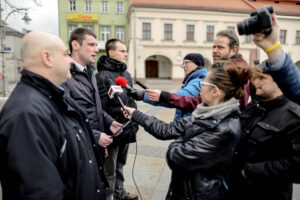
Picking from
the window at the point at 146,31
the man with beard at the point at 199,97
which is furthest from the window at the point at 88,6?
the man with beard at the point at 199,97

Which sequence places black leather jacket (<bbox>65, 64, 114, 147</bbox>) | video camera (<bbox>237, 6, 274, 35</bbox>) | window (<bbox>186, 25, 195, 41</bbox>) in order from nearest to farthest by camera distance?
video camera (<bbox>237, 6, 274, 35</bbox>), black leather jacket (<bbox>65, 64, 114, 147</bbox>), window (<bbox>186, 25, 195, 41</bbox>)

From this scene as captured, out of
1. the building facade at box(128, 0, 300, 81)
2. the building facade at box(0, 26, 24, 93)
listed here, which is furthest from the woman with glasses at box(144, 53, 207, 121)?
the building facade at box(0, 26, 24, 93)

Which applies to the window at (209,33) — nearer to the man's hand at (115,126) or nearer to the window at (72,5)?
the window at (72,5)

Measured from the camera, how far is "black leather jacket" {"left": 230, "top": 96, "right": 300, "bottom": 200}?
5.27 ft

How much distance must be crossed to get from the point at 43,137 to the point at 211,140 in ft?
3.53

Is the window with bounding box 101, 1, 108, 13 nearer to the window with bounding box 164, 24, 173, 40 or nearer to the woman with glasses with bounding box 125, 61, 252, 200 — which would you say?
the window with bounding box 164, 24, 173, 40

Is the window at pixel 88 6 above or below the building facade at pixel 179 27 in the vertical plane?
above

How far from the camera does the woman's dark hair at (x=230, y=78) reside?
1529 millimetres

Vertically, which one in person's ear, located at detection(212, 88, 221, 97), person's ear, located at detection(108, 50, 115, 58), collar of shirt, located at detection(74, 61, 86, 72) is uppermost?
person's ear, located at detection(108, 50, 115, 58)

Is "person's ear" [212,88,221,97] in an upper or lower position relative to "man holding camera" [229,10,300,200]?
upper

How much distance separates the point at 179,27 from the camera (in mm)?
24906

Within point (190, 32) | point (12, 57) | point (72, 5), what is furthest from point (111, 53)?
point (12, 57)

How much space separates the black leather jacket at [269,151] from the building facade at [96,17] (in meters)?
27.6

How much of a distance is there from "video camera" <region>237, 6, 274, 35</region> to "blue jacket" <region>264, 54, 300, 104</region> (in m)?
0.21
